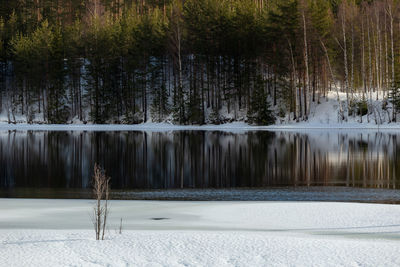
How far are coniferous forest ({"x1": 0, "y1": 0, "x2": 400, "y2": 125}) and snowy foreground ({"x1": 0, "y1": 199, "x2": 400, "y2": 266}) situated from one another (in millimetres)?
39110

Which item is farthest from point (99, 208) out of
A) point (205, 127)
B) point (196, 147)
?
point (205, 127)

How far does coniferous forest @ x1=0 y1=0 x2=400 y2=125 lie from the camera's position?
179ft

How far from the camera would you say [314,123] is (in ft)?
171

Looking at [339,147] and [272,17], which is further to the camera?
[272,17]

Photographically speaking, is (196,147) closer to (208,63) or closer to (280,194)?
(280,194)

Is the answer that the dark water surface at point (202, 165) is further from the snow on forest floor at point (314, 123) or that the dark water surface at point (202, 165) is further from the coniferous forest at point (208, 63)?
the coniferous forest at point (208, 63)

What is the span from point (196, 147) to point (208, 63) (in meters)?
29.3

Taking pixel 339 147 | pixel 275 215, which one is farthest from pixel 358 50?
pixel 275 215

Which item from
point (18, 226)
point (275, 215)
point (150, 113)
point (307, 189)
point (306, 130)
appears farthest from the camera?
point (150, 113)

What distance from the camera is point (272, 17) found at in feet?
185

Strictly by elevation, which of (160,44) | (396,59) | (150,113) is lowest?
(150,113)

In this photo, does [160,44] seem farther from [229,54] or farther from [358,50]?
[358,50]

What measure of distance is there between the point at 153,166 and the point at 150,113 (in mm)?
41064

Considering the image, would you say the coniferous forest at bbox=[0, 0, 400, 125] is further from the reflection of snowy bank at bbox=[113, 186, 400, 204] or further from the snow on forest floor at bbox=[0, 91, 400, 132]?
the reflection of snowy bank at bbox=[113, 186, 400, 204]
